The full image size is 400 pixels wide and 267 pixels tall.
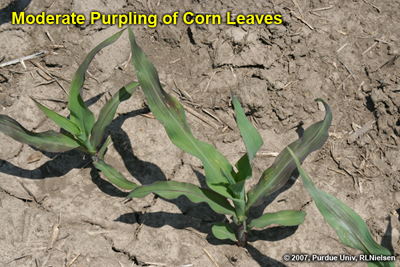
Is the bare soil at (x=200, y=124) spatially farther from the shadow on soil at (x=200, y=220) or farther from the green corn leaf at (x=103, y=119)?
→ the green corn leaf at (x=103, y=119)

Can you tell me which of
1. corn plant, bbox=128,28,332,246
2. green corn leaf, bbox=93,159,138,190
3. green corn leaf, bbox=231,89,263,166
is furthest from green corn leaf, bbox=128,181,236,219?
green corn leaf, bbox=231,89,263,166

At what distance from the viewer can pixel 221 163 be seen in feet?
6.79

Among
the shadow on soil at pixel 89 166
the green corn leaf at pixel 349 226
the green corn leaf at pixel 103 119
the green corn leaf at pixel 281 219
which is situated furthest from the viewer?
the shadow on soil at pixel 89 166

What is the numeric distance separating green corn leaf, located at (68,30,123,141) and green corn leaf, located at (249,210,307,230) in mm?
1255

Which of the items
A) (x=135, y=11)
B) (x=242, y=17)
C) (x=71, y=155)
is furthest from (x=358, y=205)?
(x=135, y=11)

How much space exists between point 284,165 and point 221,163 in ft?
1.25

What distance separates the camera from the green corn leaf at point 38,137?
6.89ft

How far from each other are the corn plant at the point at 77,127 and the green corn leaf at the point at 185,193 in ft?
0.96

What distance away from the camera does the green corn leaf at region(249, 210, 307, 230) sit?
2.03m

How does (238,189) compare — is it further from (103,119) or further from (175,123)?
(103,119)

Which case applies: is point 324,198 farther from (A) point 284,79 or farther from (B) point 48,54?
(B) point 48,54

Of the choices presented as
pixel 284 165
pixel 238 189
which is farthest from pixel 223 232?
pixel 284 165

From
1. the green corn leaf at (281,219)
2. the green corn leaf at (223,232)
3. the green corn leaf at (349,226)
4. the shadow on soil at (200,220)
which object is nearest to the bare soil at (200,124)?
the shadow on soil at (200,220)

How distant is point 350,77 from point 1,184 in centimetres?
284
